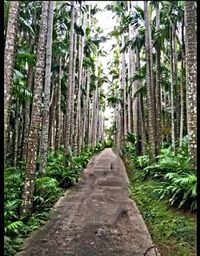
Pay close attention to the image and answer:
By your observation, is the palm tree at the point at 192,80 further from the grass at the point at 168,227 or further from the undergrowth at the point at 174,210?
the grass at the point at 168,227

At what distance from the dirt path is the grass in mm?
203

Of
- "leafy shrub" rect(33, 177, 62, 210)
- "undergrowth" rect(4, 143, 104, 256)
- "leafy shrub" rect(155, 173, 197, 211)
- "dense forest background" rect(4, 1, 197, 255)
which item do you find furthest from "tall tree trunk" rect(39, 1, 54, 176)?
"leafy shrub" rect(155, 173, 197, 211)

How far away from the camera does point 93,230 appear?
24.2ft

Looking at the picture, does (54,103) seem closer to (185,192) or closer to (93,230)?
(93,230)

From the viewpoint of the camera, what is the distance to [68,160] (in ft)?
50.2

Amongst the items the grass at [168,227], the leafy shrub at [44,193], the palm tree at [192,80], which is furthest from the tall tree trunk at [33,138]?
the palm tree at [192,80]

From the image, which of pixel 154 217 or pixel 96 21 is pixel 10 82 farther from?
pixel 96 21

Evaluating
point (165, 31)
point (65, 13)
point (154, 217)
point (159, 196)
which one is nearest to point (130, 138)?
point (165, 31)

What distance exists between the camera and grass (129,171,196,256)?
6076 mm

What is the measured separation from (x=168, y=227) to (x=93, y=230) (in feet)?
5.44

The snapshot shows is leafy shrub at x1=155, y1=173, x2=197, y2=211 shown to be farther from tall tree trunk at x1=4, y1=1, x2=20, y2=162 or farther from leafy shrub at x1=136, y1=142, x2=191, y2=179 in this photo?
tall tree trunk at x1=4, y1=1, x2=20, y2=162

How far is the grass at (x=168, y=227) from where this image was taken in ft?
19.9

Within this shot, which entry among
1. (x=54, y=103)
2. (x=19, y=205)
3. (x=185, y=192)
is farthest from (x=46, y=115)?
(x=54, y=103)

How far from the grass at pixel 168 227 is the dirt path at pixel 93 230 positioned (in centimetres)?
20
